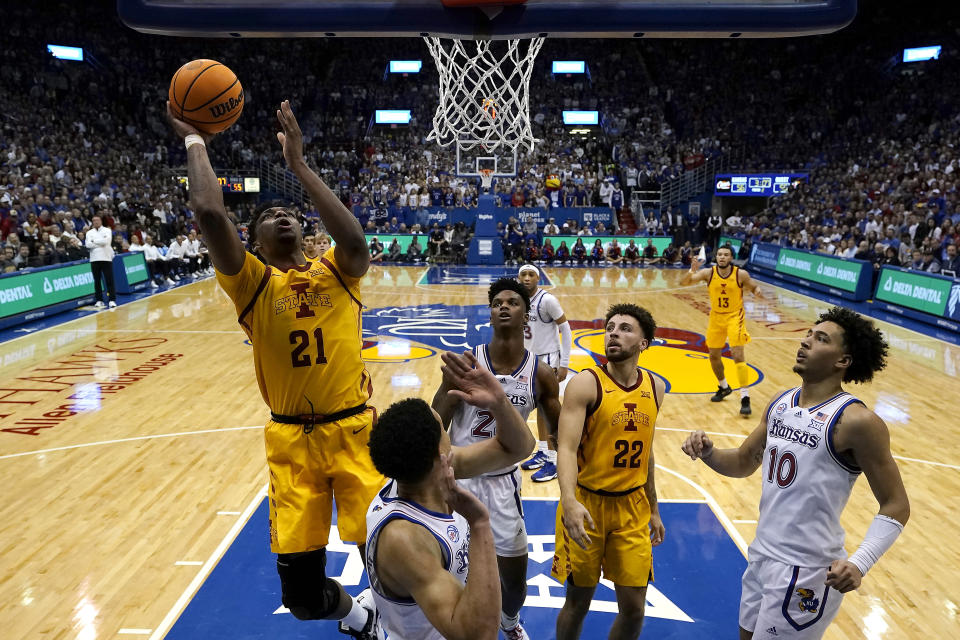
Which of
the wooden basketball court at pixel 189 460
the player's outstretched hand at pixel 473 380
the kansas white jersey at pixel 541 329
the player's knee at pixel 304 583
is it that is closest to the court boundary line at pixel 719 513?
the wooden basketball court at pixel 189 460

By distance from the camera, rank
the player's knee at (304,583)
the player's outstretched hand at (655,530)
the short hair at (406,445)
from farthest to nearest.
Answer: the player's outstretched hand at (655,530) → the player's knee at (304,583) → the short hair at (406,445)

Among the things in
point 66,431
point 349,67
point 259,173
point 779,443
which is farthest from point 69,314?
point 349,67

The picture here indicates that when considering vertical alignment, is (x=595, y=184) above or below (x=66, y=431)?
above

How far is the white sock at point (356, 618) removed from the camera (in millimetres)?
3650

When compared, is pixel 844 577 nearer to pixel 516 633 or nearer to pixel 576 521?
pixel 576 521

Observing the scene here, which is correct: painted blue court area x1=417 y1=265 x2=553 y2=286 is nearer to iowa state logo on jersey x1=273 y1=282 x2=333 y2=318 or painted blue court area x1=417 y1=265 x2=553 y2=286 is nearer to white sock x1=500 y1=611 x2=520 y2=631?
white sock x1=500 y1=611 x2=520 y2=631

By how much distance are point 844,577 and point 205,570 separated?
3754 mm

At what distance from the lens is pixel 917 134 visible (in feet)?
80.8

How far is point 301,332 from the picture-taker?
3.20m

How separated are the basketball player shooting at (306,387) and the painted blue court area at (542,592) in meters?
0.91

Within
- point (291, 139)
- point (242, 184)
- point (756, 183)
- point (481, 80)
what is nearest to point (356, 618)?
point (291, 139)

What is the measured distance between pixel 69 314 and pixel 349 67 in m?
24.8

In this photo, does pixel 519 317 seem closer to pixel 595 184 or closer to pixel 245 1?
pixel 245 1

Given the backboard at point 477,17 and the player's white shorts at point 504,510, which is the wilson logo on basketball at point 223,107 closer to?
the backboard at point 477,17
